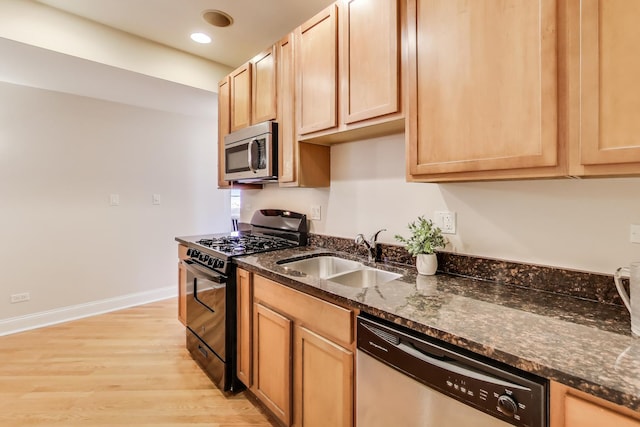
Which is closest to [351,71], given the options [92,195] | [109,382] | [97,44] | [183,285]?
[97,44]

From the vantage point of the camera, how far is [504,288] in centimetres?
126

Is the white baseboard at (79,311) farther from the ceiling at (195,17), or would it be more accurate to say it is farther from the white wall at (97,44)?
the ceiling at (195,17)

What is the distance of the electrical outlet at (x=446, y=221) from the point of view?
1.51 m

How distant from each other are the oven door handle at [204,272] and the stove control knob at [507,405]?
1.48m

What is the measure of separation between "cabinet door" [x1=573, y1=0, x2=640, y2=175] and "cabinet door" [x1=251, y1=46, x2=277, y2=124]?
165 centimetres

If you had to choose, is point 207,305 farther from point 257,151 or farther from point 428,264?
point 428,264

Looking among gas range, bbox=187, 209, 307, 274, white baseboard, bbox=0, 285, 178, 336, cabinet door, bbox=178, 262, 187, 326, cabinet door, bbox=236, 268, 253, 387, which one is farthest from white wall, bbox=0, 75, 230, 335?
cabinet door, bbox=236, 268, 253, 387

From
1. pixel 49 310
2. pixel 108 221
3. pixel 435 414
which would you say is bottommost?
pixel 49 310

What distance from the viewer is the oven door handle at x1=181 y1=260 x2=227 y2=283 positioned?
184 centimetres

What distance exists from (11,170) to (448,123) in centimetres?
369

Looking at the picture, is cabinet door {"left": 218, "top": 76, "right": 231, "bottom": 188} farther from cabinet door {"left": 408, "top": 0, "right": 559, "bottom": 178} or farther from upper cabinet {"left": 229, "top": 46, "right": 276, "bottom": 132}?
cabinet door {"left": 408, "top": 0, "right": 559, "bottom": 178}

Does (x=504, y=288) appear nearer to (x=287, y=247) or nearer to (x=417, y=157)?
(x=417, y=157)

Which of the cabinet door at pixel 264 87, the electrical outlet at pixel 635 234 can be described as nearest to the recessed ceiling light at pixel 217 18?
the cabinet door at pixel 264 87

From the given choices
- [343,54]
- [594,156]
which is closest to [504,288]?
[594,156]
